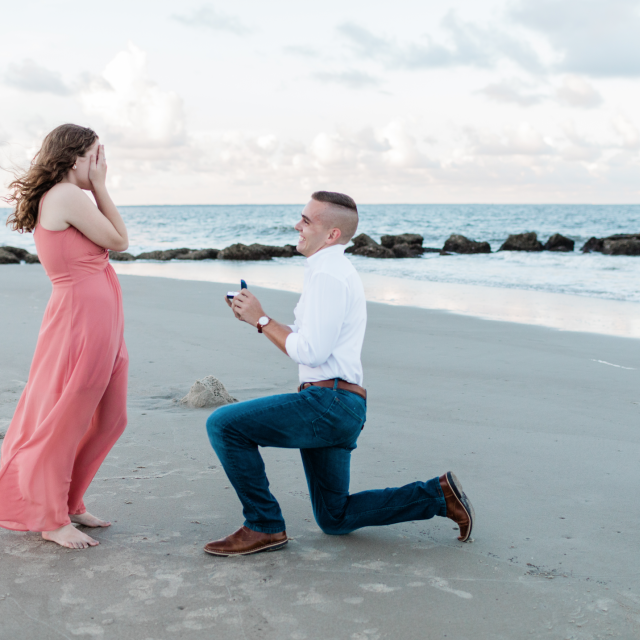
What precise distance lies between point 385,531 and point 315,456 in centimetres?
63

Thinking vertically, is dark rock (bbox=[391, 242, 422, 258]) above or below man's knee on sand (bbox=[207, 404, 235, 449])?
above

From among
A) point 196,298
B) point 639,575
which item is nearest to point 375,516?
point 639,575

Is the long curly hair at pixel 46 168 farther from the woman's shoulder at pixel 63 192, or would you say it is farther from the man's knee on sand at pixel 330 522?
the man's knee on sand at pixel 330 522

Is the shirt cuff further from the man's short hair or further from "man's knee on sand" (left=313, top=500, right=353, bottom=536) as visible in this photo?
"man's knee on sand" (left=313, top=500, right=353, bottom=536)

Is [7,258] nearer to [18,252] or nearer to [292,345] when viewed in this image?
[18,252]

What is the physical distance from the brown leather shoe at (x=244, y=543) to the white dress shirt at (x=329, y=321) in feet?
2.45

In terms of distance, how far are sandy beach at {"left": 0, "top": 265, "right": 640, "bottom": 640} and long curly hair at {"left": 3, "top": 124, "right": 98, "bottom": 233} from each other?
1.53 meters

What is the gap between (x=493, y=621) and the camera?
254 cm

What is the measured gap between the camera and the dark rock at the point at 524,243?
31156mm

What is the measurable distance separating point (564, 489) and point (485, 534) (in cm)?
81

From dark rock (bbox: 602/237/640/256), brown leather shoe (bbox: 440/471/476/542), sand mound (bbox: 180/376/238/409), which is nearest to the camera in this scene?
brown leather shoe (bbox: 440/471/476/542)

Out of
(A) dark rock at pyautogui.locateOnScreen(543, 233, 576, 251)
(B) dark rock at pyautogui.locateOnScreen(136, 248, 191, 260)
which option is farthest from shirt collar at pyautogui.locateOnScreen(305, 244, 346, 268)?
(A) dark rock at pyautogui.locateOnScreen(543, 233, 576, 251)

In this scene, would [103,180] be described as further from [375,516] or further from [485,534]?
[485,534]

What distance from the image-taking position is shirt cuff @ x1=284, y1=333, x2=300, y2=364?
111 inches
